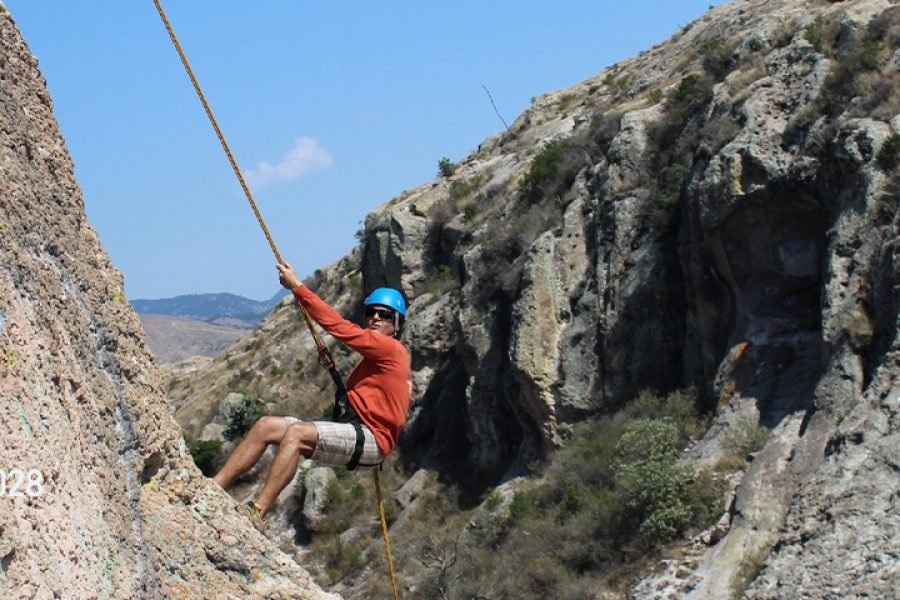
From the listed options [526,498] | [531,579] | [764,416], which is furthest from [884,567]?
[526,498]

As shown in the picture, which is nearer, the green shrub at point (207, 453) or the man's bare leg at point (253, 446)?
the man's bare leg at point (253, 446)

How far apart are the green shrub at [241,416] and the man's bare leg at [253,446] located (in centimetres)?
2780

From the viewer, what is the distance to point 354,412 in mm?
6977

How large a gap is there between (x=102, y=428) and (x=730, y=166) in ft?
53.7

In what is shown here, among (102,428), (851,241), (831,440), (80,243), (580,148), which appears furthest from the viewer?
(580,148)

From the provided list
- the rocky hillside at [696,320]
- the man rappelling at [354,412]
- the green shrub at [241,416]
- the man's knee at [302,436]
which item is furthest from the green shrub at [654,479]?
the green shrub at [241,416]

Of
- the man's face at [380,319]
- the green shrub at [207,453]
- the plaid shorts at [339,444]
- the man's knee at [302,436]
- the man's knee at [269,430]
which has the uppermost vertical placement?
the green shrub at [207,453]

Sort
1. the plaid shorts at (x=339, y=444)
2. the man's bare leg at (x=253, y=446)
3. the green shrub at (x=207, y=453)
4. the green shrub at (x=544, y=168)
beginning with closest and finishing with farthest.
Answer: the man's bare leg at (x=253, y=446) < the plaid shorts at (x=339, y=444) < the green shrub at (x=544, y=168) < the green shrub at (x=207, y=453)

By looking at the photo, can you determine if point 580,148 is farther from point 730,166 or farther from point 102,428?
point 102,428

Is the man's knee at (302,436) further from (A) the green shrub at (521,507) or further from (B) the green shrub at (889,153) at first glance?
(A) the green shrub at (521,507)

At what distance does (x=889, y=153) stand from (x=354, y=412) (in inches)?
443

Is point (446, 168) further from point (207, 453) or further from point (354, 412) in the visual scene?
point (354, 412)

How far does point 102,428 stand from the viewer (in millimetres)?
3818

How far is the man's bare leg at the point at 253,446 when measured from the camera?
5.86 meters
